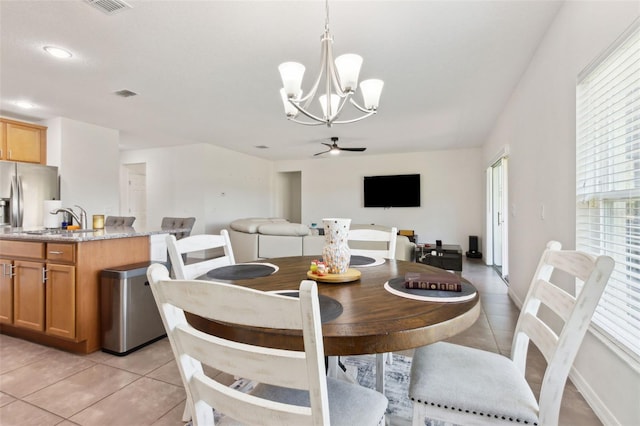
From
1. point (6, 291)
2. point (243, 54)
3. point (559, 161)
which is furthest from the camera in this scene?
point (243, 54)

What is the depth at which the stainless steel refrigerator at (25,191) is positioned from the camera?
388 centimetres

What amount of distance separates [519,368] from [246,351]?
1.19 metres

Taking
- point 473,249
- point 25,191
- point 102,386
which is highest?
point 25,191

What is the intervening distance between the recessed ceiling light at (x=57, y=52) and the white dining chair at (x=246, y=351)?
9.86 feet

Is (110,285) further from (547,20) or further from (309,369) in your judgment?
(547,20)

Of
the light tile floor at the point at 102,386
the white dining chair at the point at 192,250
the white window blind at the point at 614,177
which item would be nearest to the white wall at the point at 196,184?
the light tile floor at the point at 102,386

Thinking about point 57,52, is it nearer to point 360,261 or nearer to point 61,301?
point 61,301

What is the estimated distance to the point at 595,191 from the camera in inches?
66.0

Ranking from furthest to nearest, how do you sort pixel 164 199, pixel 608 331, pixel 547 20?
pixel 164 199 < pixel 547 20 < pixel 608 331

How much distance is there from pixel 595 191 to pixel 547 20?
4.52 feet

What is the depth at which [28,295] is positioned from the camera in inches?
94.3

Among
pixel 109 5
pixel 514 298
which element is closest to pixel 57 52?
pixel 109 5

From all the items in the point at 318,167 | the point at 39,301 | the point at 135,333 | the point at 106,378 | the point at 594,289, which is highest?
the point at 318,167

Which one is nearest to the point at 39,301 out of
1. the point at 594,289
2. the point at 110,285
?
the point at 110,285
